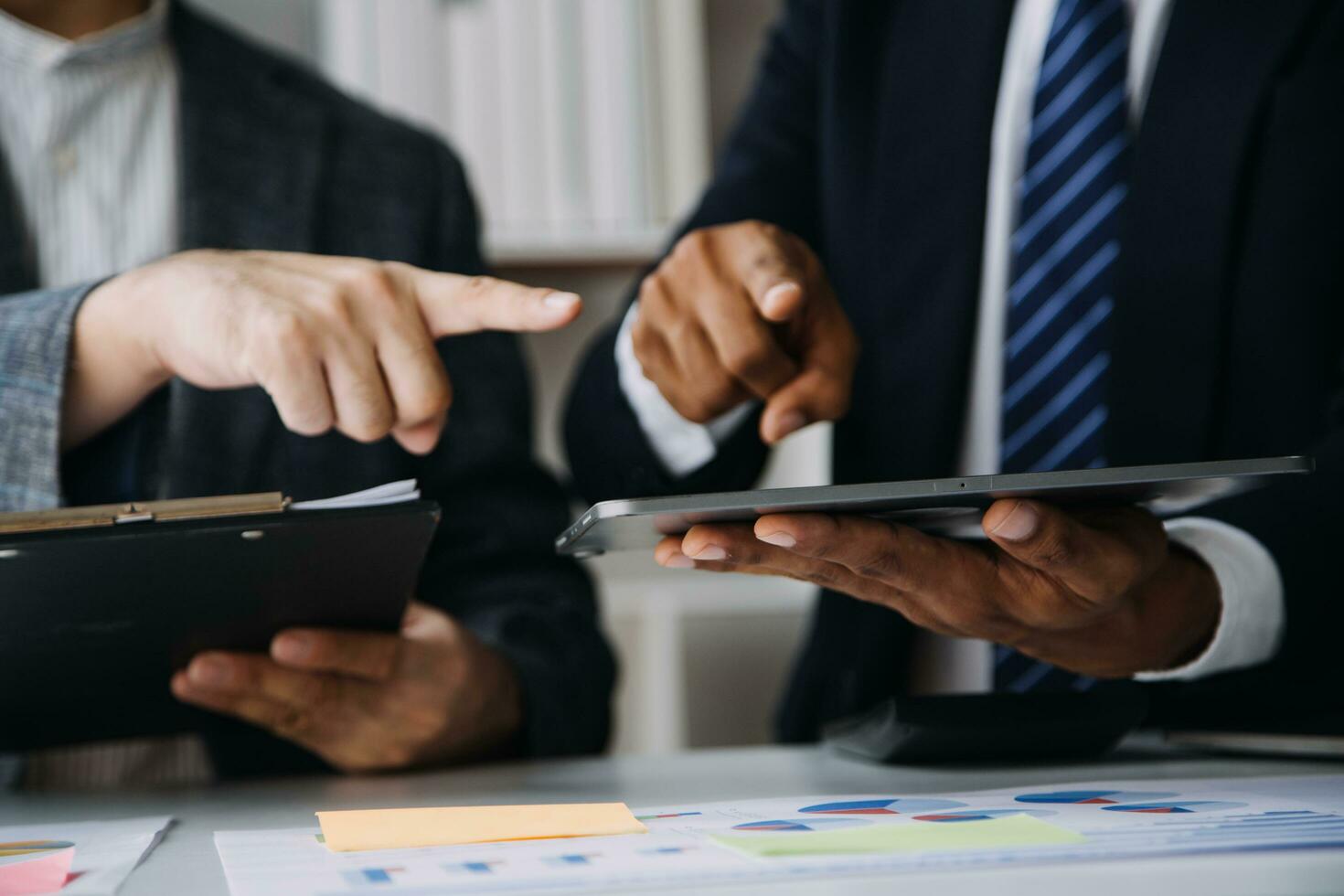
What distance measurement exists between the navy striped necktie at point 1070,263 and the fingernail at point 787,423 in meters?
0.28

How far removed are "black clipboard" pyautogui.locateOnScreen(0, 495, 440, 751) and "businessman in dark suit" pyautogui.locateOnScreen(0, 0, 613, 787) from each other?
35mm

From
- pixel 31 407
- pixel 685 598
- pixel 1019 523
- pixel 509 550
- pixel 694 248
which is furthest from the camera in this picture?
pixel 685 598

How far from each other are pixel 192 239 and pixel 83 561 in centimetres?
63

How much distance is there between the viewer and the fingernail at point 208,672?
724 millimetres

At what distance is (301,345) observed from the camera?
646 millimetres

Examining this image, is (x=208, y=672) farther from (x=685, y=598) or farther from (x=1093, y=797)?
(x=685, y=598)

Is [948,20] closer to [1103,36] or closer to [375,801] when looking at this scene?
[1103,36]

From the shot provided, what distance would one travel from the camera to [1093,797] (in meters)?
0.51

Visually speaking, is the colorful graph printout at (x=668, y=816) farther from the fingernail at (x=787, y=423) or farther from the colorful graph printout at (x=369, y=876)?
the fingernail at (x=787, y=423)

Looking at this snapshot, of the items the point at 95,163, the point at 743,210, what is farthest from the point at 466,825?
the point at 95,163

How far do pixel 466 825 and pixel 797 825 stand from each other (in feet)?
0.42

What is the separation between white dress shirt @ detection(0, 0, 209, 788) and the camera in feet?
3.62

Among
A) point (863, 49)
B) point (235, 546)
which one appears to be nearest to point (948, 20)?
point (863, 49)

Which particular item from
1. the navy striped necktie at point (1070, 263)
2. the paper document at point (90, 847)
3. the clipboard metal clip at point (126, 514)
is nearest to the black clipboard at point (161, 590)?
the clipboard metal clip at point (126, 514)
